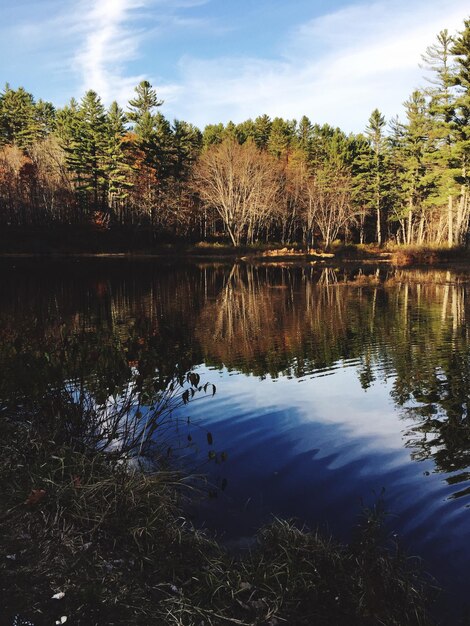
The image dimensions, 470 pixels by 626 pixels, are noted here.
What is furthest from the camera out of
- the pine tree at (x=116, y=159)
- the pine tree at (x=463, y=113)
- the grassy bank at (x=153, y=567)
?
the pine tree at (x=116, y=159)

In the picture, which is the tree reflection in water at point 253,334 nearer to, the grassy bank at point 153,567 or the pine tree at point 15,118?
the grassy bank at point 153,567

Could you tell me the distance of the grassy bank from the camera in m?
3.75

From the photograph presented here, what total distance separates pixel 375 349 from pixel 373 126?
213ft

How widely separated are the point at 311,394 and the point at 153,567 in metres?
7.43

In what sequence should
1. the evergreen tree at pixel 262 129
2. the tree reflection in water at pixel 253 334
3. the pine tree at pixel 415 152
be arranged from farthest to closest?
the evergreen tree at pixel 262 129 → the pine tree at pixel 415 152 → the tree reflection in water at pixel 253 334

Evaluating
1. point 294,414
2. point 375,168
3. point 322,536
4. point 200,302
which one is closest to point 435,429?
point 294,414

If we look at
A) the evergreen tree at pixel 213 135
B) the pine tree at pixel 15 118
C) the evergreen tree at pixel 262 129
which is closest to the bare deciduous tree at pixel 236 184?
the evergreen tree at pixel 213 135

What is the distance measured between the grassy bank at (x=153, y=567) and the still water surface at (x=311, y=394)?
0.84 m

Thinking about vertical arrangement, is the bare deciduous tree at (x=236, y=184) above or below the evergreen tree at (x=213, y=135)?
below

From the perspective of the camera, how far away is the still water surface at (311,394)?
20.9 feet

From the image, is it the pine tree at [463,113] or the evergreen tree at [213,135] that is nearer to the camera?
the pine tree at [463,113]

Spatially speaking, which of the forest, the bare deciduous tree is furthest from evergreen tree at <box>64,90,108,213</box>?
the bare deciduous tree

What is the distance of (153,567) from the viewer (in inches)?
176

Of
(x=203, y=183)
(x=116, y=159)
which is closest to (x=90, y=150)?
(x=116, y=159)
